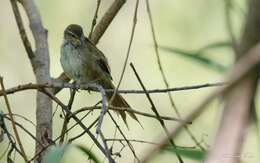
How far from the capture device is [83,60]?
3145 mm

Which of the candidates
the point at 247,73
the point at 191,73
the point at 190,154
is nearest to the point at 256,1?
the point at 247,73

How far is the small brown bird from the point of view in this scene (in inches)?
117

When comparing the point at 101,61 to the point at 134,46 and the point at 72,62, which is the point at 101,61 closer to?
the point at 72,62

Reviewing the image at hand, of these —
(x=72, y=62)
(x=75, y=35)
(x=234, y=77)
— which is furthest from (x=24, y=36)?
(x=234, y=77)

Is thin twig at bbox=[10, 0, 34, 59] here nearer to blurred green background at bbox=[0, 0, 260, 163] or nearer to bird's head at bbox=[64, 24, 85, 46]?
bird's head at bbox=[64, 24, 85, 46]

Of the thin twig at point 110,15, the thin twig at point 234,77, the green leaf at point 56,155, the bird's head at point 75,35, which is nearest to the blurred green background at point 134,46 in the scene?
the bird's head at point 75,35

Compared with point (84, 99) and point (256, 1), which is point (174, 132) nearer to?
point (256, 1)

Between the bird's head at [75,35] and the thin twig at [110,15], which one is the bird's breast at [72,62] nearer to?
the bird's head at [75,35]

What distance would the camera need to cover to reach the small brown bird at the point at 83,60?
2980 millimetres

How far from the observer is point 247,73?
13.1 inches

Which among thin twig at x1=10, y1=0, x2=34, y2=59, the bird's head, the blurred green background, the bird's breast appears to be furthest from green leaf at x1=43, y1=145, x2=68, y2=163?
the blurred green background

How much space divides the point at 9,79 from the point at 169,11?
4.73ft

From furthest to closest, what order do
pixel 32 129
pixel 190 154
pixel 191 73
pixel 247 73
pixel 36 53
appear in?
pixel 191 73 → pixel 32 129 → pixel 36 53 → pixel 190 154 → pixel 247 73

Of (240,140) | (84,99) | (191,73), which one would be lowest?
(240,140)
